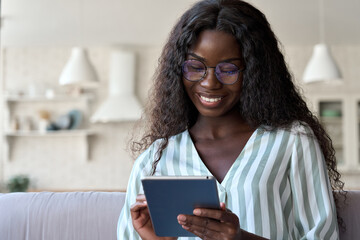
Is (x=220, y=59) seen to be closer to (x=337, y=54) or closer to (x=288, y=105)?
(x=288, y=105)

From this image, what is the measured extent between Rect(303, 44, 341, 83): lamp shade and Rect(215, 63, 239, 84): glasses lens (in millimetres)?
3396

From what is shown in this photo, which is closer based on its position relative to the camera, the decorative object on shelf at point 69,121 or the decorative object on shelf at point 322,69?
the decorative object on shelf at point 322,69

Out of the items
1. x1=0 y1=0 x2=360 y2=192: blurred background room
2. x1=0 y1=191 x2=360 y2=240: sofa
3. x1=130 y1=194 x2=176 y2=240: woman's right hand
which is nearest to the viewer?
x1=130 y1=194 x2=176 y2=240: woman's right hand

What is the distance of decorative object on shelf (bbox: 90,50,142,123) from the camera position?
6891mm

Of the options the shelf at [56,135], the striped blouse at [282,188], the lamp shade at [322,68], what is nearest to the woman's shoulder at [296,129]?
the striped blouse at [282,188]

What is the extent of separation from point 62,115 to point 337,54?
3764 mm

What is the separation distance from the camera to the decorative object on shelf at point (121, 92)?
271 inches

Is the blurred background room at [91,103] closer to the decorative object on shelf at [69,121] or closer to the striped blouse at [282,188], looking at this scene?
the decorative object on shelf at [69,121]

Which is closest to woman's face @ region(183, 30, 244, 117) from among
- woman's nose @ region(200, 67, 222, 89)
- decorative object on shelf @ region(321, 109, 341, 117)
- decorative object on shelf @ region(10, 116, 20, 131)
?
woman's nose @ region(200, 67, 222, 89)

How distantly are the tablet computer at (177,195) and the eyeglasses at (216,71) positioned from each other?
Answer: 378 millimetres

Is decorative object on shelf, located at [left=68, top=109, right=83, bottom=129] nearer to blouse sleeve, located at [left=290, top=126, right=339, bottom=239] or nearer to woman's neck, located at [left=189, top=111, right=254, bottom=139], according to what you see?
woman's neck, located at [left=189, top=111, right=254, bottom=139]

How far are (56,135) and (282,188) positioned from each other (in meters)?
6.14

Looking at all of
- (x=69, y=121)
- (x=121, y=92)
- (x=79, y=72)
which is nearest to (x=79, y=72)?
(x=79, y=72)

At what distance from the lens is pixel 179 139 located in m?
1.57
